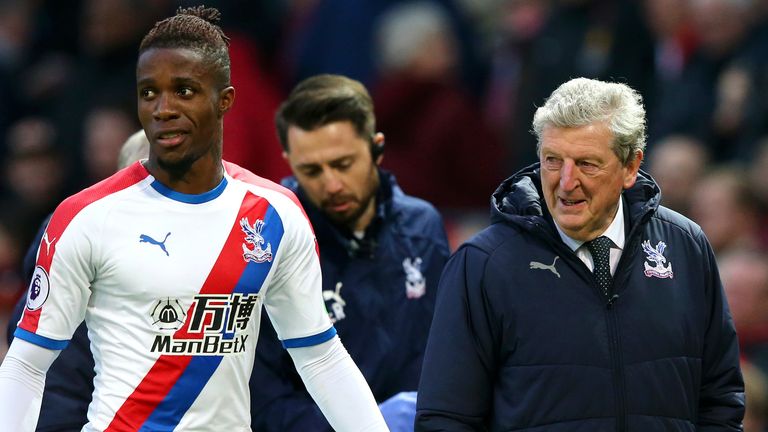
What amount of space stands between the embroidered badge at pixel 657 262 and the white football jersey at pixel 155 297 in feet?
3.63

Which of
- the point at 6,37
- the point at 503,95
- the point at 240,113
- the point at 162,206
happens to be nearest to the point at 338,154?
the point at 162,206

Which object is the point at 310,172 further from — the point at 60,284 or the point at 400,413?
the point at 60,284

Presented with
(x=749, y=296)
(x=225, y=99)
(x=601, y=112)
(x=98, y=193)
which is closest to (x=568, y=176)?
(x=601, y=112)

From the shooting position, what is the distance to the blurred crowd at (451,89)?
8516 millimetres

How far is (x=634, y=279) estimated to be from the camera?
4.31 m

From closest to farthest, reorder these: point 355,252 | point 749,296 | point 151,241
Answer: point 151,241 → point 355,252 → point 749,296

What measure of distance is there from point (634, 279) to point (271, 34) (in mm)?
6466

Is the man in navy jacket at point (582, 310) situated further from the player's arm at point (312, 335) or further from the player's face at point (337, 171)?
the player's face at point (337, 171)

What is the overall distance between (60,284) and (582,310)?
57.3 inches

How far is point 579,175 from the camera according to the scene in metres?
4.27

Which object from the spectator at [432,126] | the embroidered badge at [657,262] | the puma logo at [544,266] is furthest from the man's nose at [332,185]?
the spectator at [432,126]

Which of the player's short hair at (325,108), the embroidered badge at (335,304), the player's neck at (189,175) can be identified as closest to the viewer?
the player's neck at (189,175)

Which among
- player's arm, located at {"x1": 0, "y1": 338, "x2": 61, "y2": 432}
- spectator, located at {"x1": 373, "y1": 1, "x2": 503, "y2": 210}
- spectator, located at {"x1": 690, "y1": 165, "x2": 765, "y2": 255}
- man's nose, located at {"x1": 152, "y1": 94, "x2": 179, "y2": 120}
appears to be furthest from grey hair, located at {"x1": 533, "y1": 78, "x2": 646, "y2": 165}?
spectator, located at {"x1": 373, "y1": 1, "x2": 503, "y2": 210}

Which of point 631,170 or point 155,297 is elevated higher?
point 631,170
